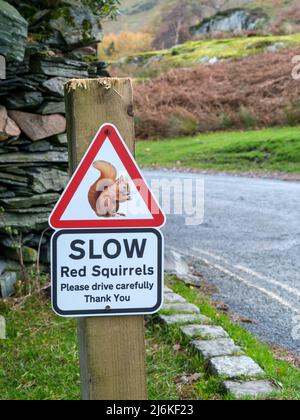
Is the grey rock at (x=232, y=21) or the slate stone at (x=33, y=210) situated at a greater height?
the grey rock at (x=232, y=21)

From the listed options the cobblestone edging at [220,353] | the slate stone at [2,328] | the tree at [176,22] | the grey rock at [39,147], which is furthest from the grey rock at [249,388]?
the tree at [176,22]

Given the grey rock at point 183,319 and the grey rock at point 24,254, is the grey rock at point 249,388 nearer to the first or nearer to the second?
the grey rock at point 183,319

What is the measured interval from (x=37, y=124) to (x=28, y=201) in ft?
2.35

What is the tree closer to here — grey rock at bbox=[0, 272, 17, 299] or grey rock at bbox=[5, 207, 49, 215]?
grey rock at bbox=[5, 207, 49, 215]

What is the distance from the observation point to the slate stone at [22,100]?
5.48 metres

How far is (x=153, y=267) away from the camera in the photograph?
A: 83.2 inches

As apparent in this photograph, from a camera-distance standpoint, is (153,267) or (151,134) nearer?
(153,267)

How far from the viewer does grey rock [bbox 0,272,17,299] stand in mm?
5234

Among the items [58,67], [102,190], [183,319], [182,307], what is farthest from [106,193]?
[58,67]

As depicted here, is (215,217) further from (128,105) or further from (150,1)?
(150,1)

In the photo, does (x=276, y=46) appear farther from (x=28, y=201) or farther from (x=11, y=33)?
(x=11, y=33)

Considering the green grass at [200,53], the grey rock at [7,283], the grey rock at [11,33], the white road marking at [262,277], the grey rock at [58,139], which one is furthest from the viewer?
the green grass at [200,53]
